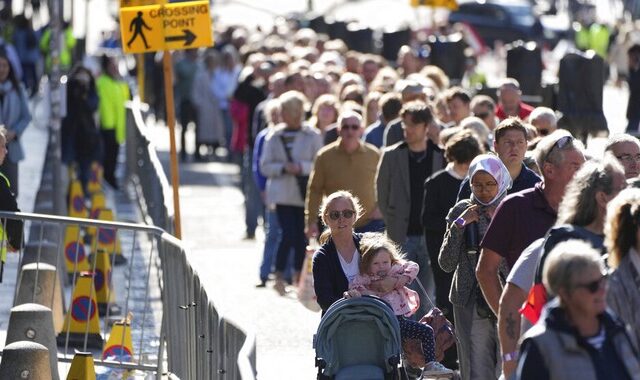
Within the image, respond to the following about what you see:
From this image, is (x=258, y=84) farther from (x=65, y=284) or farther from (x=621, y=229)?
(x=621, y=229)

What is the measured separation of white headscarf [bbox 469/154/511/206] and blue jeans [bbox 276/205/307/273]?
255 inches

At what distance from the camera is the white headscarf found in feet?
32.6

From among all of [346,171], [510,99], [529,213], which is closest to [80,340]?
[346,171]

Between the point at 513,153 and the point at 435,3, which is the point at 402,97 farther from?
the point at 435,3

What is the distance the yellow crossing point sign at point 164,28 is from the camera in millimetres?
14859

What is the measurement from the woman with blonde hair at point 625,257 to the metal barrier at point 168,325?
1313 millimetres

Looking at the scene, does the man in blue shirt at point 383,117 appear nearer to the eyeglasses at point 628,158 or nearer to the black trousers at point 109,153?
the eyeglasses at point 628,158

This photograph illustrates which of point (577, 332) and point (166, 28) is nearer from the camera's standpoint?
point (577, 332)

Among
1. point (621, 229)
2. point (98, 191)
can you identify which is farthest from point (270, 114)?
point (621, 229)

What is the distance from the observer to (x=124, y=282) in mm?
16891

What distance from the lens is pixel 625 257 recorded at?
23.6 feet

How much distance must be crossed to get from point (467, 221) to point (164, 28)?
5437 millimetres

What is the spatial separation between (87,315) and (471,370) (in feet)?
13.1

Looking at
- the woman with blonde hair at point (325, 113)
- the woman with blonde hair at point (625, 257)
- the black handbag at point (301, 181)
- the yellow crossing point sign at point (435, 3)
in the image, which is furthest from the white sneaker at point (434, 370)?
the yellow crossing point sign at point (435, 3)
